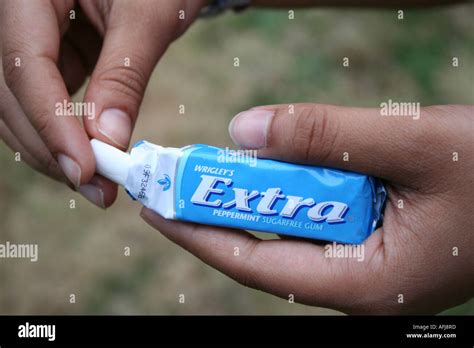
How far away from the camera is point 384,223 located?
1.43m

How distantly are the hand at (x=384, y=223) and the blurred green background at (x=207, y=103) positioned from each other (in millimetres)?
1216

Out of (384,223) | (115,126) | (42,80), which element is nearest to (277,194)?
(384,223)

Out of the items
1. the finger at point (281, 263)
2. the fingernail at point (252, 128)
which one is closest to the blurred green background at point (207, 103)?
the finger at point (281, 263)

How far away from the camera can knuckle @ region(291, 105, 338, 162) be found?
1335mm

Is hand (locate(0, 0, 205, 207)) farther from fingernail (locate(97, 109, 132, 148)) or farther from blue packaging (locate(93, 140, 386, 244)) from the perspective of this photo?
blue packaging (locate(93, 140, 386, 244))

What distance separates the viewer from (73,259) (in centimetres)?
289

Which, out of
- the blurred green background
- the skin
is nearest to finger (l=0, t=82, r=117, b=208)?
the skin

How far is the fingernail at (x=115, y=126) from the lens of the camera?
1.51 meters

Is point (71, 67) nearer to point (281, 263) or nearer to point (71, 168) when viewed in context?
point (71, 168)

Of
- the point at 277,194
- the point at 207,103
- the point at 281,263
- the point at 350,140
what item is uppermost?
the point at 207,103

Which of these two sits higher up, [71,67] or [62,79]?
[71,67]

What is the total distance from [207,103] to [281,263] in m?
2.08

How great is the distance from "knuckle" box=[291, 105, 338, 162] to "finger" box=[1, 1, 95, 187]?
469 millimetres

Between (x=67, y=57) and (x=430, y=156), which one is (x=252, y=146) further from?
(x=67, y=57)
